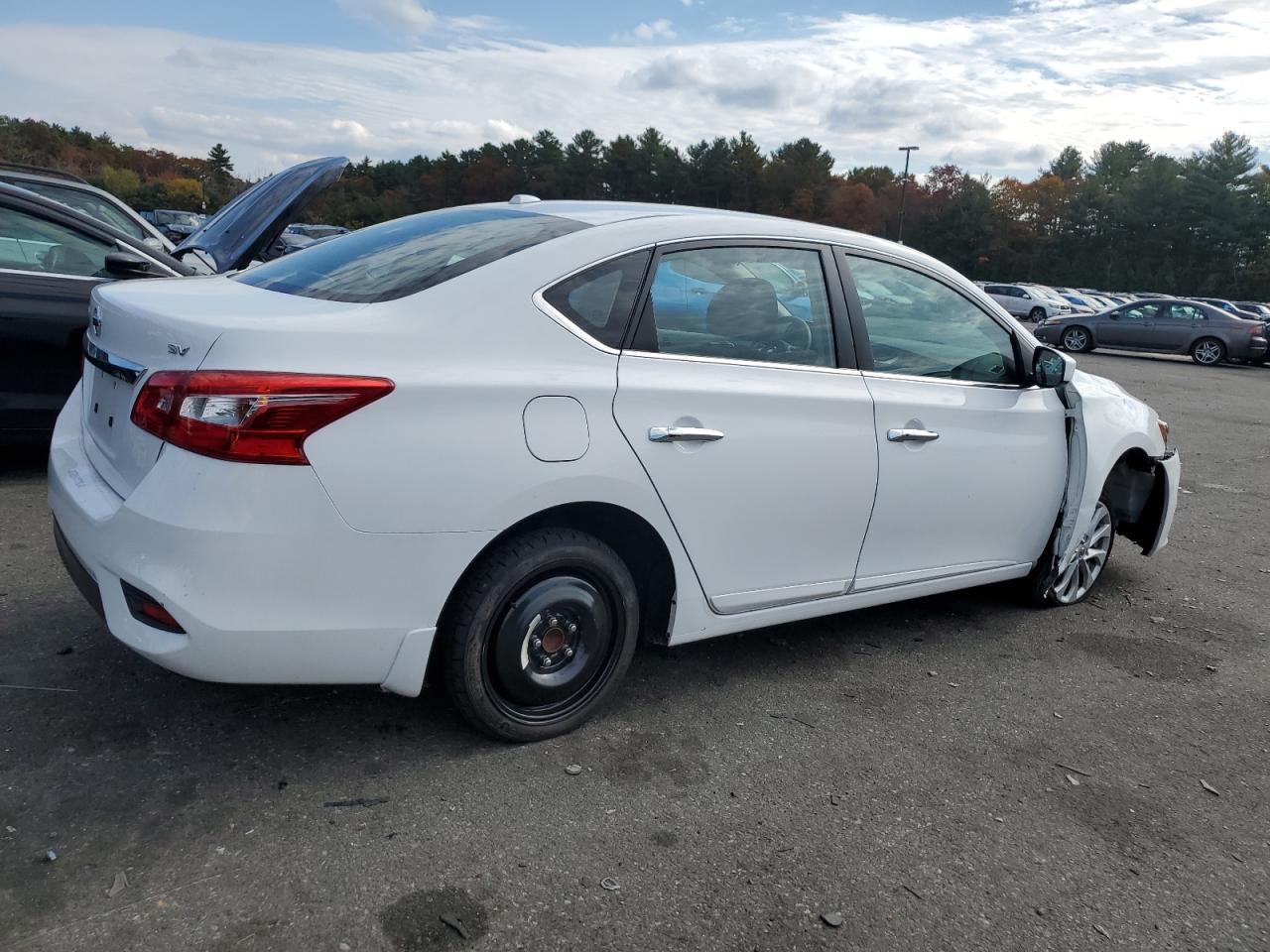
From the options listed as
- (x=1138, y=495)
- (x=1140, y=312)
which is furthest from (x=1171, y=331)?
(x=1138, y=495)

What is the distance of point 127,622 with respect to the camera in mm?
2455

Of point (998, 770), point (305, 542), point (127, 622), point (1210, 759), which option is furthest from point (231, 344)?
point (1210, 759)

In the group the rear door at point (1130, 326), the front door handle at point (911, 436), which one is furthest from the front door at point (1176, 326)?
the front door handle at point (911, 436)

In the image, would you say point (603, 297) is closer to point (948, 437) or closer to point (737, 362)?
point (737, 362)

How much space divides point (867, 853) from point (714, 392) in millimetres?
1376

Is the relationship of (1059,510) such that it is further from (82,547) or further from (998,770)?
(82,547)

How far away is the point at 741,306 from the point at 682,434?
61cm

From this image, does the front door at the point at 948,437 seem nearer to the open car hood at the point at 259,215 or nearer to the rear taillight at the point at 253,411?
the rear taillight at the point at 253,411

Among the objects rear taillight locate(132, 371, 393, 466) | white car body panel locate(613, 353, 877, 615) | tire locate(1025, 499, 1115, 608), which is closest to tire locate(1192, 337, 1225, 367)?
tire locate(1025, 499, 1115, 608)

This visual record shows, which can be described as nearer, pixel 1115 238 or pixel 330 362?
pixel 330 362

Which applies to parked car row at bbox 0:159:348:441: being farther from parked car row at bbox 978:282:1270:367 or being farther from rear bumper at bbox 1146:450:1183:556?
parked car row at bbox 978:282:1270:367

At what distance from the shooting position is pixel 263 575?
2.35 meters

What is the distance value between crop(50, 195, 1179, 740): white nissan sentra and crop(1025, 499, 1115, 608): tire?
1.60ft

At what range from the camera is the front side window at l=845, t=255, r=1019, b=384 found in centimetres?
356
